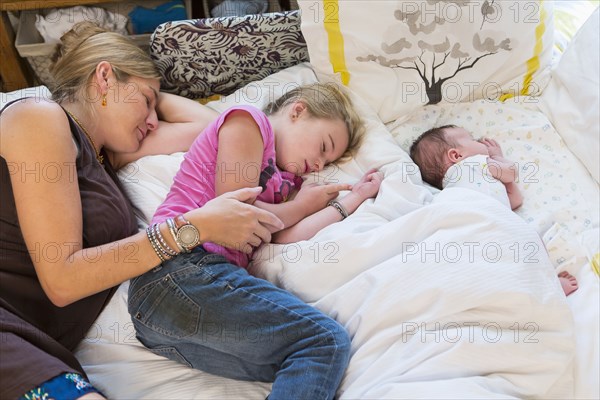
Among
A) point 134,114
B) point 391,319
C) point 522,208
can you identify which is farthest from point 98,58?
point 522,208

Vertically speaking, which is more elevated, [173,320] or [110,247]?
[110,247]

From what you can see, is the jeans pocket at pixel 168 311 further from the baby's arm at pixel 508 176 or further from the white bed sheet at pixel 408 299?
the baby's arm at pixel 508 176

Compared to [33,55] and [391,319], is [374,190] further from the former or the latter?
[33,55]

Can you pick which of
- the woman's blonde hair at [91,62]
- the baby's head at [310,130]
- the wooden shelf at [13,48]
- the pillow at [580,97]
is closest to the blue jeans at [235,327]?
the baby's head at [310,130]

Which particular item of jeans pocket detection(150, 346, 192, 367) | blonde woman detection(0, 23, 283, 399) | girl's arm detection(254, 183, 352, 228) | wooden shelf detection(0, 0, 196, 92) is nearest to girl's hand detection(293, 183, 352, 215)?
girl's arm detection(254, 183, 352, 228)

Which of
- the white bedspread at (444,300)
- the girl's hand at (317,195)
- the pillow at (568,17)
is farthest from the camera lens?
the pillow at (568,17)

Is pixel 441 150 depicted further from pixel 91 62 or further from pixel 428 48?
pixel 91 62

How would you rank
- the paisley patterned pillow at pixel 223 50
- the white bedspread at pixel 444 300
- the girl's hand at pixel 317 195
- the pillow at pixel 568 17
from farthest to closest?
the pillow at pixel 568 17, the paisley patterned pillow at pixel 223 50, the girl's hand at pixel 317 195, the white bedspread at pixel 444 300

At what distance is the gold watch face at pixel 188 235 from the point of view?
3.98 ft

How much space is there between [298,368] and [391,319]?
207 millimetres

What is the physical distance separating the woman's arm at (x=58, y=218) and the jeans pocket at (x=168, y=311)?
0.05 meters

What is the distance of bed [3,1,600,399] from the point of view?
111 cm

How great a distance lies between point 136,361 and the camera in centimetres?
124

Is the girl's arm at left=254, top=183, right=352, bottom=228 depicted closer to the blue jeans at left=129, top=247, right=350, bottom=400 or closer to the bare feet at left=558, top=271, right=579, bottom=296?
the blue jeans at left=129, top=247, right=350, bottom=400
